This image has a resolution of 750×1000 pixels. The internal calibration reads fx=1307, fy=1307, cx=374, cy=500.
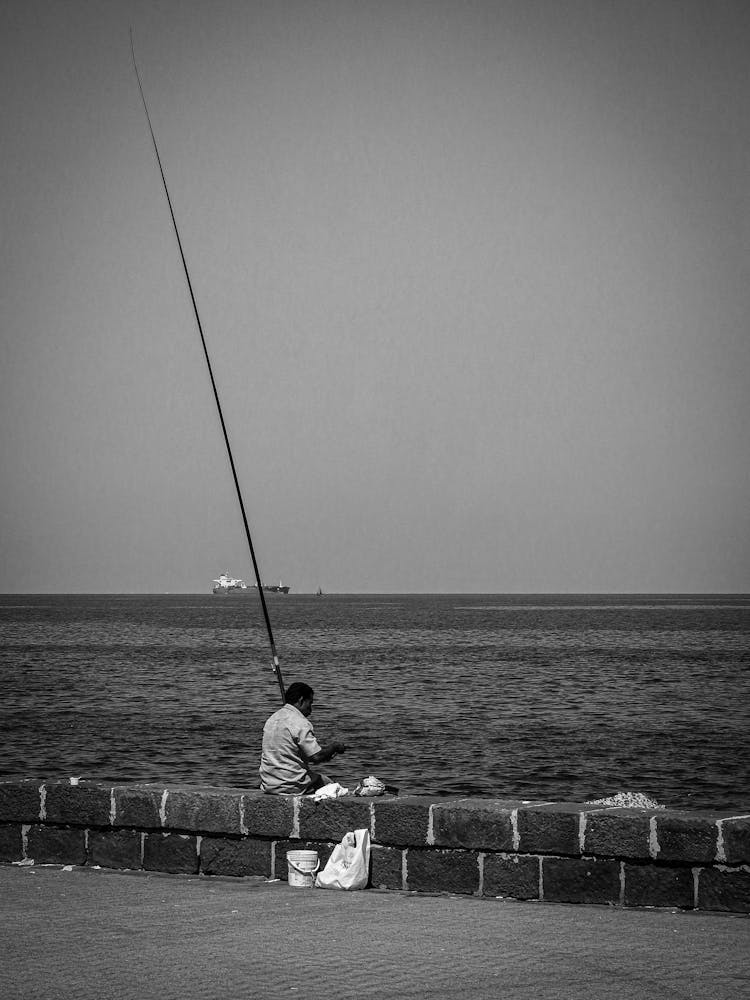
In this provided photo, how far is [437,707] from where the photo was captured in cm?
4247

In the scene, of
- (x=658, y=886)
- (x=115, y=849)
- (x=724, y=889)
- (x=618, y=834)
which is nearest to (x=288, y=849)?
(x=115, y=849)

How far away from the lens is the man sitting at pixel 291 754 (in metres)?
8.69

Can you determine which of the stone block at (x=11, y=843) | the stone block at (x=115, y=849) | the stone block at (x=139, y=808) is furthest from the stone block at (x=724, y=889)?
the stone block at (x=11, y=843)

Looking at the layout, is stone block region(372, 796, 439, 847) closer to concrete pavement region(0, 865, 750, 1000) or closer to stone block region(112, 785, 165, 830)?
concrete pavement region(0, 865, 750, 1000)

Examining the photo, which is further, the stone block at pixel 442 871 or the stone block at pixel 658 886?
the stone block at pixel 442 871

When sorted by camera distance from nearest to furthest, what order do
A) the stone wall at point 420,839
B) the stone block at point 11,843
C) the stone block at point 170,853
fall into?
the stone wall at point 420,839
the stone block at point 170,853
the stone block at point 11,843

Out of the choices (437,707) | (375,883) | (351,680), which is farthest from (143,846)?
(351,680)

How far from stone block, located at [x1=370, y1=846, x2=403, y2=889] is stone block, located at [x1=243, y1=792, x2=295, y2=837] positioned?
1.99 ft

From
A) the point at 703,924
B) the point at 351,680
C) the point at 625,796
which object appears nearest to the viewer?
the point at 703,924

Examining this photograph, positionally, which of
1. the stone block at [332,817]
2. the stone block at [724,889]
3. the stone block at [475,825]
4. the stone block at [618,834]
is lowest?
the stone block at [724,889]

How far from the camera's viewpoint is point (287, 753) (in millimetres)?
8734

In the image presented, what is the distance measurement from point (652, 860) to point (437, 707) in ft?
116

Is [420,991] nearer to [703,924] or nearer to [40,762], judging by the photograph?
[703,924]

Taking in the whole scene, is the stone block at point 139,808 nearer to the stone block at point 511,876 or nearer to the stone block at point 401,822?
the stone block at point 401,822
